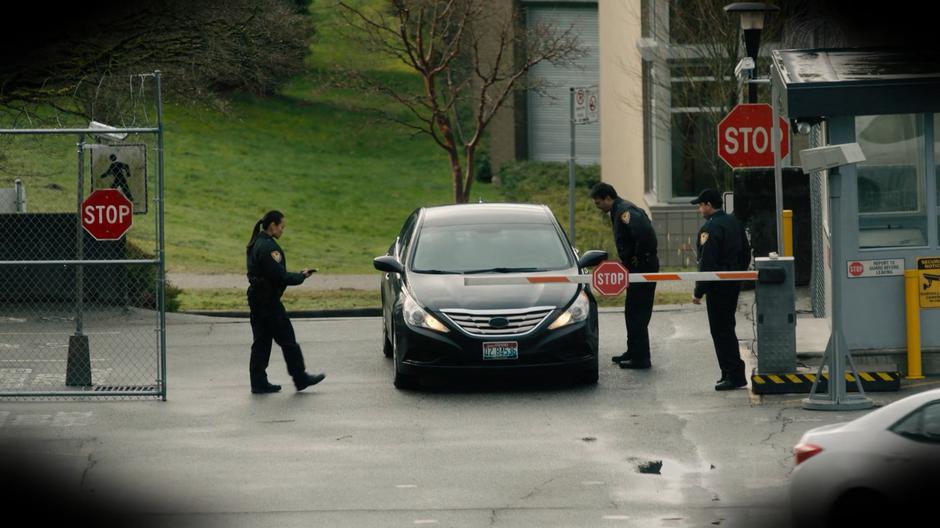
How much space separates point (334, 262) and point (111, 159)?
15.6m

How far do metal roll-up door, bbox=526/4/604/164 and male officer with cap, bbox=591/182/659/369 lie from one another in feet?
97.1

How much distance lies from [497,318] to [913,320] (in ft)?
12.8

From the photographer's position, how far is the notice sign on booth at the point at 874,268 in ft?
45.9


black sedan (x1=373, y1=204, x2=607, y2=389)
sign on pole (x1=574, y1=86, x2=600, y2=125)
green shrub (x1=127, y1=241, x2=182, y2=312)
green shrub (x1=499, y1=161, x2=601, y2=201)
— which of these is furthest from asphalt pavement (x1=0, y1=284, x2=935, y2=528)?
green shrub (x1=499, y1=161, x2=601, y2=201)

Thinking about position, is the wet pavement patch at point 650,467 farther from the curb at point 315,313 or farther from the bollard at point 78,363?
the curb at point 315,313

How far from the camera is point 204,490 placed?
33.9ft

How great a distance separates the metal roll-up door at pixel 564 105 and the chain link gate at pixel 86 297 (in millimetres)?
21110

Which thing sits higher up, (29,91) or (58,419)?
(29,91)

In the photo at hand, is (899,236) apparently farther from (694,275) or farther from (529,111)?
(529,111)

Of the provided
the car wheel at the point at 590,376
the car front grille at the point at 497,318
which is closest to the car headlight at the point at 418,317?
the car front grille at the point at 497,318

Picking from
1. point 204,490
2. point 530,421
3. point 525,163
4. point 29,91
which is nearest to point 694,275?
point 530,421

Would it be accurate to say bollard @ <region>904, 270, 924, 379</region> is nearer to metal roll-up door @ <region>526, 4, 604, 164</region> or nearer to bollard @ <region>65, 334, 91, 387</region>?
bollard @ <region>65, 334, 91, 387</region>

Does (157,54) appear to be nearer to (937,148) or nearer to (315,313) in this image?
(315,313)

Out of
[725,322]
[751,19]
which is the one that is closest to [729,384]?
[725,322]
